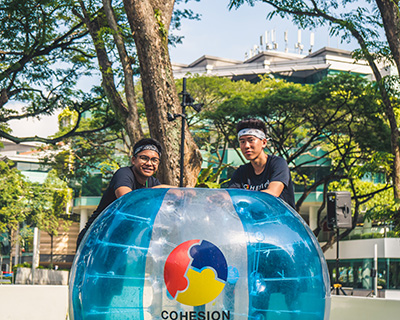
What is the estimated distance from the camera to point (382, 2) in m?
12.0

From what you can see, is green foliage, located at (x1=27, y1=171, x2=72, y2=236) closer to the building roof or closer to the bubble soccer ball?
the building roof

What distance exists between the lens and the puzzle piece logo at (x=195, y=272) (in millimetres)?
2781

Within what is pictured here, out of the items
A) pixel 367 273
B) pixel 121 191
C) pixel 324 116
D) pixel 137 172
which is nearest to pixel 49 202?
pixel 367 273

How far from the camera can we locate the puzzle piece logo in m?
Result: 2.78

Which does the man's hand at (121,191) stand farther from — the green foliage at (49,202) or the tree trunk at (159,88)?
the green foliage at (49,202)

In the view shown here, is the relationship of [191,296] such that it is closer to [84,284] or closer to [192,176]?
[84,284]

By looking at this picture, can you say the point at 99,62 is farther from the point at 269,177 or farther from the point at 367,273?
the point at 367,273

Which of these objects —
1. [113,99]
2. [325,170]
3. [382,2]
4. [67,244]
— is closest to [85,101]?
[113,99]

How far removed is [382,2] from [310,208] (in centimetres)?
3031

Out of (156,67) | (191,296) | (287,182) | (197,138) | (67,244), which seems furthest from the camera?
(67,244)

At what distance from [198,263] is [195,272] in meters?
0.04

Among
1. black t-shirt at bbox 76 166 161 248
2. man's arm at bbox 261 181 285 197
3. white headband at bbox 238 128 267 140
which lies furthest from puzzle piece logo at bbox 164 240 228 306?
white headband at bbox 238 128 267 140

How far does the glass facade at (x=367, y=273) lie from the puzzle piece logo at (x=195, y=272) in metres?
28.7

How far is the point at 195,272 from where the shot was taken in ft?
9.24
